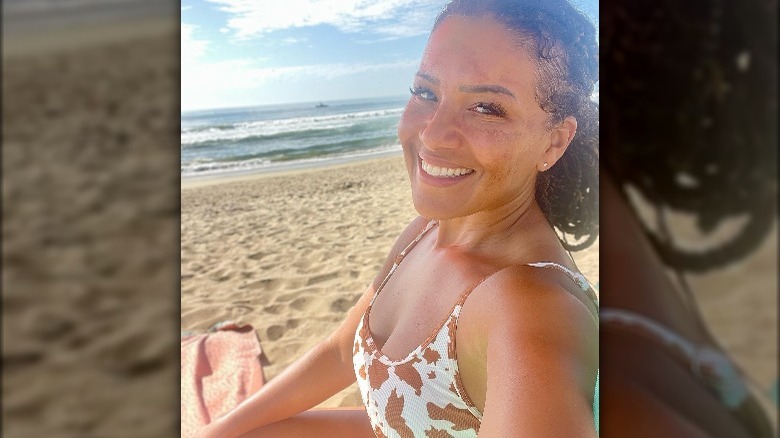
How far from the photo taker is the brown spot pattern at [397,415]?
44.0 inches

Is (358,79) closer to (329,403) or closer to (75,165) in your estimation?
(329,403)

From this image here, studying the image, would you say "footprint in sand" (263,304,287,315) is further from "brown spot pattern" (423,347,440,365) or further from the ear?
the ear

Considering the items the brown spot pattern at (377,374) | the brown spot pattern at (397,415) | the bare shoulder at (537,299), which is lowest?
the brown spot pattern at (397,415)

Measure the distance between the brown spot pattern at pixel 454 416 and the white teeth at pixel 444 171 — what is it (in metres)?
0.37

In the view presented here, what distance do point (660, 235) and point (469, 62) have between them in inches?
57.5

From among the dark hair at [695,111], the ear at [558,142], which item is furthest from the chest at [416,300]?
the dark hair at [695,111]

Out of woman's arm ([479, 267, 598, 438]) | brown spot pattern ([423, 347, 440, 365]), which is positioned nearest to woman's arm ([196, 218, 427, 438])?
brown spot pattern ([423, 347, 440, 365])

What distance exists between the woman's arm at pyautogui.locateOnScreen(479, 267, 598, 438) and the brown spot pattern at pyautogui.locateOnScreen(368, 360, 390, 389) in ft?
0.67

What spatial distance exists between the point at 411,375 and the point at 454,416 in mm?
91

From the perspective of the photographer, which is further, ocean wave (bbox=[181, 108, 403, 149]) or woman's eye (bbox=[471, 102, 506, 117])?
ocean wave (bbox=[181, 108, 403, 149])

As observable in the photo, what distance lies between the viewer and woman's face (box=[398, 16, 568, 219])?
44.0 inches

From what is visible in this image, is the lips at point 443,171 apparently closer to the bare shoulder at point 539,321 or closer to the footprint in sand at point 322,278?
the bare shoulder at point 539,321

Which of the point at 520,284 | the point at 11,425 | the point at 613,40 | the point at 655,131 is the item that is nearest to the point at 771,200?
the point at 655,131

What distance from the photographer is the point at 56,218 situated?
4434 millimetres
